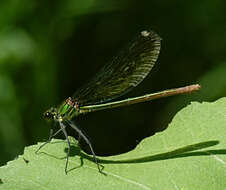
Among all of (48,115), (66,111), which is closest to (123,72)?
(66,111)

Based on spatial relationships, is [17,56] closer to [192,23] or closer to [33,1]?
[33,1]

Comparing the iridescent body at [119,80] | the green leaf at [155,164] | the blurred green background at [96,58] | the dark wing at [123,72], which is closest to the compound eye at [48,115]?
the iridescent body at [119,80]

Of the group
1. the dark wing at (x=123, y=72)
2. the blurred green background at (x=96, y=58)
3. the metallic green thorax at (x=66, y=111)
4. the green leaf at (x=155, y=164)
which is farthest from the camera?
the blurred green background at (x=96, y=58)

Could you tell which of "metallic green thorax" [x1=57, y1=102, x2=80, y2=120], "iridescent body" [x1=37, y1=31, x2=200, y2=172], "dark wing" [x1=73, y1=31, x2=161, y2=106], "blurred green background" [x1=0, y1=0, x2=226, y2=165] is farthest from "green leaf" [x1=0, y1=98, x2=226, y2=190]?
"blurred green background" [x1=0, y1=0, x2=226, y2=165]

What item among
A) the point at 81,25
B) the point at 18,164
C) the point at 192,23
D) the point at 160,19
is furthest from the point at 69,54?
the point at 18,164

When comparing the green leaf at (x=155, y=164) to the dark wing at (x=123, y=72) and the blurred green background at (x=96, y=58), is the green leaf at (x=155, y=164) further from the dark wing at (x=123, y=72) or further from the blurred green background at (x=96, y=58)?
the blurred green background at (x=96, y=58)

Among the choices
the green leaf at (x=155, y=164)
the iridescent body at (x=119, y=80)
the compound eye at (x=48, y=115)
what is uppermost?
the iridescent body at (x=119, y=80)

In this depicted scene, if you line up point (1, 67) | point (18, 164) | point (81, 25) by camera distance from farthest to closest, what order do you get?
1. point (81, 25)
2. point (1, 67)
3. point (18, 164)
